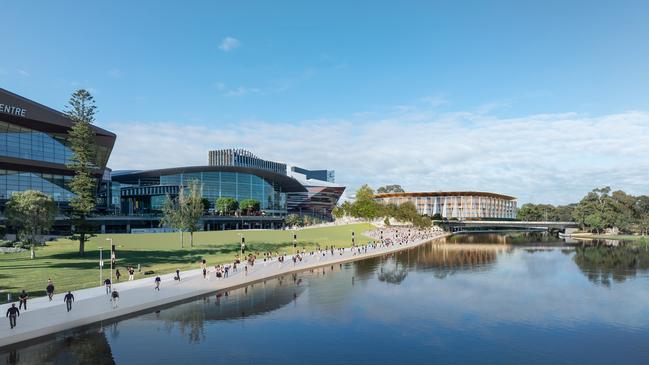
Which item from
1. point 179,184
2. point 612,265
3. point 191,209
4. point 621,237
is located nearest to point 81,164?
point 191,209

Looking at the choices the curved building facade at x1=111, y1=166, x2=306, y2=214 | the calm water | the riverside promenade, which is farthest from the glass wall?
the calm water

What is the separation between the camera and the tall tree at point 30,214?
189 ft

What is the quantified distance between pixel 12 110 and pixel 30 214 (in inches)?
1579

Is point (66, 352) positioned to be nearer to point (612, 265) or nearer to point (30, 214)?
point (30, 214)

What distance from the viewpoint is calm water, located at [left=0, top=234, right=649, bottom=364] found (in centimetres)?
2283

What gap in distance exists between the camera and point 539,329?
28.7 m

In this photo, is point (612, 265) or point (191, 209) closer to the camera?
point (612, 265)

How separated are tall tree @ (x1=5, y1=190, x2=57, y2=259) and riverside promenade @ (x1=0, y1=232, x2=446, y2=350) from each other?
25.7 metres

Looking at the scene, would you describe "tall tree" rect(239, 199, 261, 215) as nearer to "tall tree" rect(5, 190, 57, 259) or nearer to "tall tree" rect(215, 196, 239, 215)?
"tall tree" rect(215, 196, 239, 215)

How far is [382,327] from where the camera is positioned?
28.8 meters

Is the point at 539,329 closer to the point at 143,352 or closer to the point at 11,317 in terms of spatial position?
the point at 143,352

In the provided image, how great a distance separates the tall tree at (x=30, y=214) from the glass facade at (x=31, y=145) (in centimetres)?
3341

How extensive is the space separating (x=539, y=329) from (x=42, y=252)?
6972cm

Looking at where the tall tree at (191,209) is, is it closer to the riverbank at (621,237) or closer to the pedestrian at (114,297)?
the pedestrian at (114,297)
